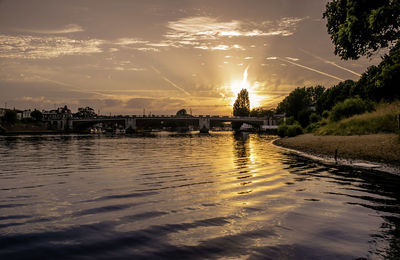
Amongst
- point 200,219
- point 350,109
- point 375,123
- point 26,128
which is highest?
point 350,109

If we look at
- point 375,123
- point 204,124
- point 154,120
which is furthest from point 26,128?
point 375,123

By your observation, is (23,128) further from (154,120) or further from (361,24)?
(361,24)

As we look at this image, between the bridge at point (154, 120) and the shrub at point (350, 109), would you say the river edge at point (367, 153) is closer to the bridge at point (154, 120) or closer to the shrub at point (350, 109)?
the shrub at point (350, 109)

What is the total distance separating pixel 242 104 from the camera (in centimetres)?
18575

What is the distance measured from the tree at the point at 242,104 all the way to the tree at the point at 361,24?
15846 cm

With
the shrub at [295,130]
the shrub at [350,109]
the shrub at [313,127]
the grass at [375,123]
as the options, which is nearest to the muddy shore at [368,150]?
the grass at [375,123]

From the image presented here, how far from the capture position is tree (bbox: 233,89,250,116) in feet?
604

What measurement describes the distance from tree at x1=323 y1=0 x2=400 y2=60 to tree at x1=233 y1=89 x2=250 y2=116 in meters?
158

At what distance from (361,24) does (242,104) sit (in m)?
165

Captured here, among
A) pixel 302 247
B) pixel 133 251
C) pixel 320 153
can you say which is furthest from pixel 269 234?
pixel 320 153

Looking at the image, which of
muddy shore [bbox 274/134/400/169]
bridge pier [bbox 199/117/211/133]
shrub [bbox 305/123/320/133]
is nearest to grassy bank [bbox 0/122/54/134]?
bridge pier [bbox 199/117/211/133]

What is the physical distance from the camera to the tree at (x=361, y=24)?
19.7 meters

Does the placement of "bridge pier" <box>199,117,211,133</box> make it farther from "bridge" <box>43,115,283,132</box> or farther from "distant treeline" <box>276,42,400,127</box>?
"distant treeline" <box>276,42,400,127</box>

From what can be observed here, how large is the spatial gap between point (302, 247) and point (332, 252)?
578mm
